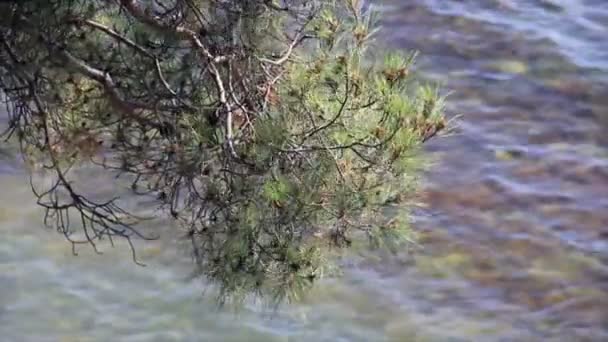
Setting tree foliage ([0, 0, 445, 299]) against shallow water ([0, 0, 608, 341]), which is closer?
tree foliage ([0, 0, 445, 299])

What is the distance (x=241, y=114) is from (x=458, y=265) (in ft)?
8.93

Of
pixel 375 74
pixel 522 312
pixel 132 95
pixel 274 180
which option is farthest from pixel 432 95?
pixel 522 312

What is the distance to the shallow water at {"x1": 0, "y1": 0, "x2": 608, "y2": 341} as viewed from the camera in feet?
16.1

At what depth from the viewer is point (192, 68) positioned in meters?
2.78

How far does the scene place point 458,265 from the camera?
5.32 m

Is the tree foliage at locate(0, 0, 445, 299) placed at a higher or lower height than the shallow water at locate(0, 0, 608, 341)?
lower

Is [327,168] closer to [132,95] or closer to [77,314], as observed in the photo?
[132,95]

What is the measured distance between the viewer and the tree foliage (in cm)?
272

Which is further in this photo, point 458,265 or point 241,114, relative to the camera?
point 458,265

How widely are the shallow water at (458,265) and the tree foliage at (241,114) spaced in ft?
6.34

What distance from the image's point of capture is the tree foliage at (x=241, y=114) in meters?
2.72

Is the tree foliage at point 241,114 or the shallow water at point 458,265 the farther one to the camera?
the shallow water at point 458,265

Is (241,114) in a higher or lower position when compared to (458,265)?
lower

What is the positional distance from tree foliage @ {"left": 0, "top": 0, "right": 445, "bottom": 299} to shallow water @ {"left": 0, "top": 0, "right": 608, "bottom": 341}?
76.1 inches
